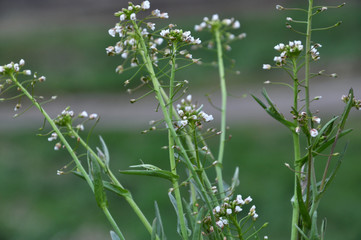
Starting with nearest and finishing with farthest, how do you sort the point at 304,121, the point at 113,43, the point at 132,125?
the point at 304,121 < the point at 132,125 < the point at 113,43

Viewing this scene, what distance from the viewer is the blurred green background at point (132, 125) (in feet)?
10.8

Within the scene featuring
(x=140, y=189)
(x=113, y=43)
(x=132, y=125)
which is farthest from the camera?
(x=113, y=43)

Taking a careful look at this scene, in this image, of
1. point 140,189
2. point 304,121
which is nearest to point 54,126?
point 304,121

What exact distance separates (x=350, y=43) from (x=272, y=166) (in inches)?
122

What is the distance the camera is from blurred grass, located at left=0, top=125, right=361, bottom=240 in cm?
311

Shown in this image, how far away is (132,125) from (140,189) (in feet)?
6.01

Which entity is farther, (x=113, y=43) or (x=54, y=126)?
(x=113, y=43)

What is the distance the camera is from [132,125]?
213 inches

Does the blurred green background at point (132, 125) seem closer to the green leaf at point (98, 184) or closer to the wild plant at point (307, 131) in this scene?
the green leaf at point (98, 184)

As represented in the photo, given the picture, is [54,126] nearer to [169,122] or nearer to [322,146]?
[169,122]

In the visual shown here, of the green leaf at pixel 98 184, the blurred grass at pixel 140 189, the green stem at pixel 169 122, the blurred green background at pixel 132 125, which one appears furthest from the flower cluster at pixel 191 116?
the blurred grass at pixel 140 189

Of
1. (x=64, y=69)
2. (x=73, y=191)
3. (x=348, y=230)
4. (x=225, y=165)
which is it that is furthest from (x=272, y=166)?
(x=64, y=69)

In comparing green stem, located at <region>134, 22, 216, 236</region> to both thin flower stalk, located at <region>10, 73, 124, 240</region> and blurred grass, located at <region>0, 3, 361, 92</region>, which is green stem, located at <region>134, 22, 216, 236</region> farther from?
blurred grass, located at <region>0, 3, 361, 92</region>

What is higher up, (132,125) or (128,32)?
(128,32)
